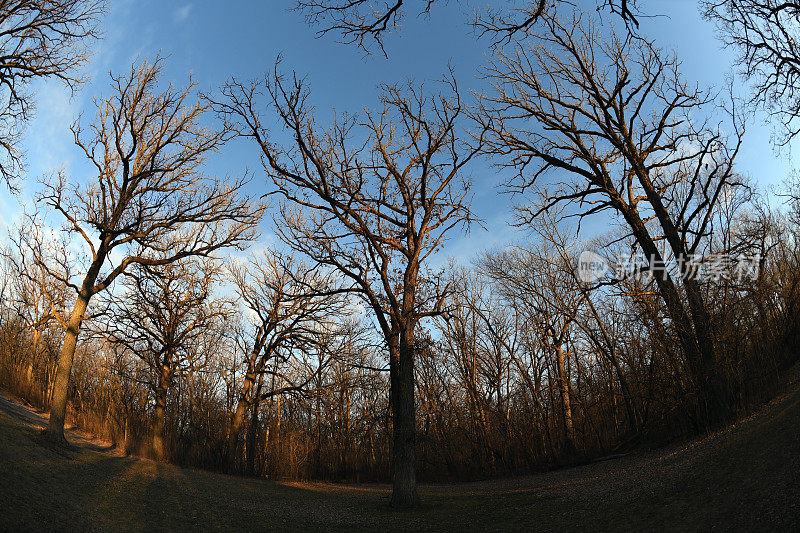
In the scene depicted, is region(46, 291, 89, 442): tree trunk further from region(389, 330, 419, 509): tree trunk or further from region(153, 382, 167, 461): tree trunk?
region(389, 330, 419, 509): tree trunk

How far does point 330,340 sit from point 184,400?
7786mm

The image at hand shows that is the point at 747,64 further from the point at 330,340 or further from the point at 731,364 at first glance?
the point at 330,340

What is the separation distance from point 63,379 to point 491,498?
34.1 feet

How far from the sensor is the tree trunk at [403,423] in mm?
9164

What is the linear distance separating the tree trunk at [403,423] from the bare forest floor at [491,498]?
42 cm

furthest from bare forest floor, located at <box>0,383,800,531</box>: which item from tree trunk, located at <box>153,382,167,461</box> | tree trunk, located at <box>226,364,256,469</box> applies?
tree trunk, located at <box>226,364,256,469</box>

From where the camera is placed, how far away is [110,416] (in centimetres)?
1608

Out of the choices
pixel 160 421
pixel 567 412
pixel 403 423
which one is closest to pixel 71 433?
pixel 160 421

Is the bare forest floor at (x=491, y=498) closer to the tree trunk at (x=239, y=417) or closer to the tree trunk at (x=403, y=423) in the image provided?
the tree trunk at (x=403, y=423)

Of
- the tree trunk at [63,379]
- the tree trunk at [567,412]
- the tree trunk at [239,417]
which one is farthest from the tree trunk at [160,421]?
the tree trunk at [567,412]

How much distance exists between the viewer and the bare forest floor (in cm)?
507

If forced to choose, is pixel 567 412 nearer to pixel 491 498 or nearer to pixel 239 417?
pixel 491 498

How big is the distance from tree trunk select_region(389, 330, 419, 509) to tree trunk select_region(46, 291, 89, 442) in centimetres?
766

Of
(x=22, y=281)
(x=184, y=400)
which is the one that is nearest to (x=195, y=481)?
(x=184, y=400)
